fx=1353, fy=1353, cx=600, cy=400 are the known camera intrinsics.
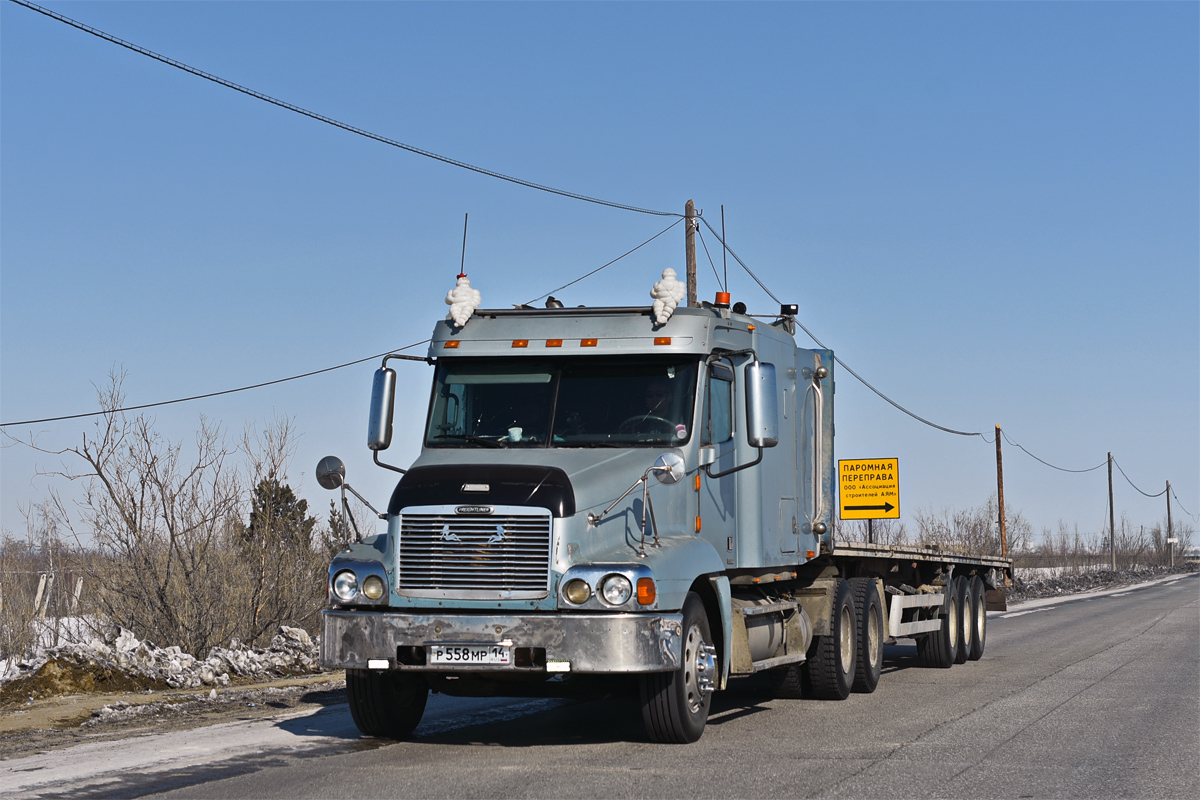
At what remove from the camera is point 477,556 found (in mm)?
9453

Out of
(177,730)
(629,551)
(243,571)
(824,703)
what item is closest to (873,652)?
(824,703)

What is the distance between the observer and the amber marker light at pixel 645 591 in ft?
30.4

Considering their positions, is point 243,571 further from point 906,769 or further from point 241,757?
point 906,769

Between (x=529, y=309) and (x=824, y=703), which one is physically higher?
(x=529, y=309)

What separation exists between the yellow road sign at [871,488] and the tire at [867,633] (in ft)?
52.6

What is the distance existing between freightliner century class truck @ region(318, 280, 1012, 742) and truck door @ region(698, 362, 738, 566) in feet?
0.08

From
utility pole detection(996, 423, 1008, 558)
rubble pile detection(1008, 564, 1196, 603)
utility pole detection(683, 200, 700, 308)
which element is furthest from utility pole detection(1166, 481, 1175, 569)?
utility pole detection(683, 200, 700, 308)

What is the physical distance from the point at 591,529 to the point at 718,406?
76.2 inches

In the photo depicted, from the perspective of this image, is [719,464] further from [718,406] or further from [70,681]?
[70,681]

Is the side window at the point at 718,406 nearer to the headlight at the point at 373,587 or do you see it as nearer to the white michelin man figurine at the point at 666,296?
the white michelin man figurine at the point at 666,296

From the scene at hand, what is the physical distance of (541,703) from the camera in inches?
514

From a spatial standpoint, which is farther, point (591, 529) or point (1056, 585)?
point (1056, 585)

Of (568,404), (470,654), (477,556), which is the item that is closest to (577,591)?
(477,556)

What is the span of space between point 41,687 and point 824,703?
26.3 feet
